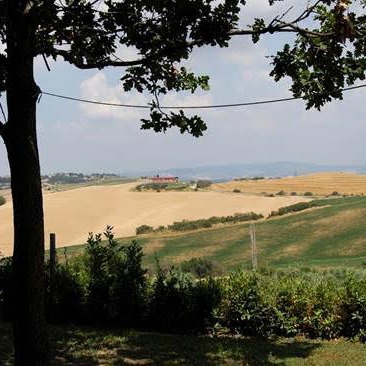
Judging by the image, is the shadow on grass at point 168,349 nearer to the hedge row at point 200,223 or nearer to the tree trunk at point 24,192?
the tree trunk at point 24,192

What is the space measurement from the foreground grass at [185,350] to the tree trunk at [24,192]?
1.96m

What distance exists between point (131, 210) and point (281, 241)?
116 ft

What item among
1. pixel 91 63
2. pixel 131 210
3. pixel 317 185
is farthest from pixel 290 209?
pixel 91 63

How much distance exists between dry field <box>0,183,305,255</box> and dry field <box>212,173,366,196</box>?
1146 cm

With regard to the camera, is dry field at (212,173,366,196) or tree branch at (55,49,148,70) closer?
tree branch at (55,49,148,70)

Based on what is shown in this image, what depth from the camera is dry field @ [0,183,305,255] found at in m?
65.0

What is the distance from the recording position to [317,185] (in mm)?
92000

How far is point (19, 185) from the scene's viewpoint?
→ 6.18m

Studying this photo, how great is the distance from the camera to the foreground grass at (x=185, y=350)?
809 centimetres

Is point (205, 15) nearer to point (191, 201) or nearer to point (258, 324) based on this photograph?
point (258, 324)

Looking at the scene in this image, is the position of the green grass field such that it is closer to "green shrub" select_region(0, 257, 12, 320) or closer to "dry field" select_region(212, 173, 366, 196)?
"green shrub" select_region(0, 257, 12, 320)

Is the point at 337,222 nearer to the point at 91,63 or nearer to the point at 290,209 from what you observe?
the point at 290,209

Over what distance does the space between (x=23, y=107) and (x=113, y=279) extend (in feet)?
18.6

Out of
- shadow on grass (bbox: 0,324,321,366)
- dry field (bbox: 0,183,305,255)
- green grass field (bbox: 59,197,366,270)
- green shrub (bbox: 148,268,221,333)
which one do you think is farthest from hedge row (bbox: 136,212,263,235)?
shadow on grass (bbox: 0,324,321,366)
